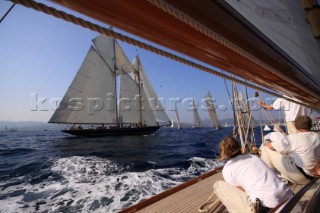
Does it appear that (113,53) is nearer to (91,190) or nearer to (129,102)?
(129,102)

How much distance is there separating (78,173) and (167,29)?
30.7 ft

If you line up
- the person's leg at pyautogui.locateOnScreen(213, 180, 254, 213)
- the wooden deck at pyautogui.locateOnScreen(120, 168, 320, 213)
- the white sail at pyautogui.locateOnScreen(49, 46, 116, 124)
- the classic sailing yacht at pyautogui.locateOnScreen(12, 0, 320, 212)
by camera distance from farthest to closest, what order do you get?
1. the white sail at pyautogui.locateOnScreen(49, 46, 116, 124)
2. the wooden deck at pyautogui.locateOnScreen(120, 168, 320, 213)
3. the person's leg at pyautogui.locateOnScreen(213, 180, 254, 213)
4. the classic sailing yacht at pyautogui.locateOnScreen(12, 0, 320, 212)

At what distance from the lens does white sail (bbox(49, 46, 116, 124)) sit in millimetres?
33250

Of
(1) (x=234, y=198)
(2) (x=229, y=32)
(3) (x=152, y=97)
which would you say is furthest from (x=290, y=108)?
A: (3) (x=152, y=97)

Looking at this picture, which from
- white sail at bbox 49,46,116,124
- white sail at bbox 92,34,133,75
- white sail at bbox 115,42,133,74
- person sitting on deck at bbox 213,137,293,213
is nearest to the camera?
person sitting on deck at bbox 213,137,293,213

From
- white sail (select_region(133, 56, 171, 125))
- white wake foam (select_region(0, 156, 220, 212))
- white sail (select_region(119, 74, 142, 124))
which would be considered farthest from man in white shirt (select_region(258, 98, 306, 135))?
white sail (select_region(133, 56, 171, 125))

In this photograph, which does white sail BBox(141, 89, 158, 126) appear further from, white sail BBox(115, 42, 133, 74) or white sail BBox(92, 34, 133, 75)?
white sail BBox(92, 34, 133, 75)

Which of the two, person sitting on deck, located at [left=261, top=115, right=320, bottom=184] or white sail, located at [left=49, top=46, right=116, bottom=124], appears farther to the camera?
white sail, located at [left=49, top=46, right=116, bottom=124]

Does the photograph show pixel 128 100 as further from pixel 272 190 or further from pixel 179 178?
pixel 272 190

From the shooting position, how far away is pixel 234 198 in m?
2.19

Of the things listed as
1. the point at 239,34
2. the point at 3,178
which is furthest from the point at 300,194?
the point at 3,178

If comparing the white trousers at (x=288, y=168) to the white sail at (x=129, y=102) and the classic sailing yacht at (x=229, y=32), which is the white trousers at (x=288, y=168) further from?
the white sail at (x=129, y=102)

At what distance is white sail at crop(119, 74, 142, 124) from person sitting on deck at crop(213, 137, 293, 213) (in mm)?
37843

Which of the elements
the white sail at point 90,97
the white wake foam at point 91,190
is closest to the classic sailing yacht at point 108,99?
the white sail at point 90,97
